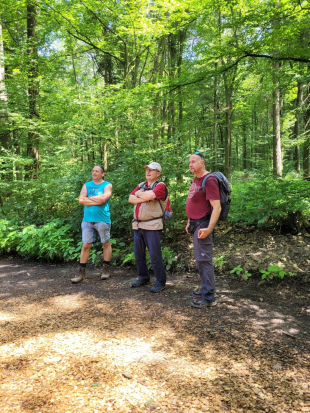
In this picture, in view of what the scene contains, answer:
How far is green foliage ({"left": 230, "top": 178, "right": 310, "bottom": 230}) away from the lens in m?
5.03

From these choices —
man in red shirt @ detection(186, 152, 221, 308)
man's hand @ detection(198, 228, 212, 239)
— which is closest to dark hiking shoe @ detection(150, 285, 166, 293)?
man in red shirt @ detection(186, 152, 221, 308)

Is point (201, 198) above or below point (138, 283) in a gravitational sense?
above

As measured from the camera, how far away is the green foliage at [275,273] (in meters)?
4.10

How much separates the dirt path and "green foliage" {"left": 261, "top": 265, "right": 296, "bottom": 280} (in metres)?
0.18

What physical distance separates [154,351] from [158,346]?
0.31 ft

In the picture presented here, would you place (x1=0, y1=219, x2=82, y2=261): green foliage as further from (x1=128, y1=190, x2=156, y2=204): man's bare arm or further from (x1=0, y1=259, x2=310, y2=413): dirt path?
(x1=128, y1=190, x2=156, y2=204): man's bare arm

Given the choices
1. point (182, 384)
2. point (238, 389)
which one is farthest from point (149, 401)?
point (238, 389)

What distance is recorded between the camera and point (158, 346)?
8.24 ft

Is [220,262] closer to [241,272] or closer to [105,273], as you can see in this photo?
[241,272]

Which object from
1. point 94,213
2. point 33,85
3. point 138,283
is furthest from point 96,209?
point 33,85

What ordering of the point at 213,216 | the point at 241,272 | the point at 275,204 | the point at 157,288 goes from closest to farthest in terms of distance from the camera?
the point at 213,216 < the point at 157,288 < the point at 241,272 < the point at 275,204

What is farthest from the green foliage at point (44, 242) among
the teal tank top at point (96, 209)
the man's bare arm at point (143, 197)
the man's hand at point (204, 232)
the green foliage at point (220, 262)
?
the man's hand at point (204, 232)

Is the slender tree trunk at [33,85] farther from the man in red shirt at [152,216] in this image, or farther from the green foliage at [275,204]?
the green foliage at [275,204]

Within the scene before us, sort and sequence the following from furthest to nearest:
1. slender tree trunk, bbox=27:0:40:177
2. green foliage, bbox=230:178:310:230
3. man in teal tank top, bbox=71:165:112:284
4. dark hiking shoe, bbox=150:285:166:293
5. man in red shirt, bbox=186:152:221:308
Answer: slender tree trunk, bbox=27:0:40:177 < green foliage, bbox=230:178:310:230 < man in teal tank top, bbox=71:165:112:284 < dark hiking shoe, bbox=150:285:166:293 < man in red shirt, bbox=186:152:221:308
